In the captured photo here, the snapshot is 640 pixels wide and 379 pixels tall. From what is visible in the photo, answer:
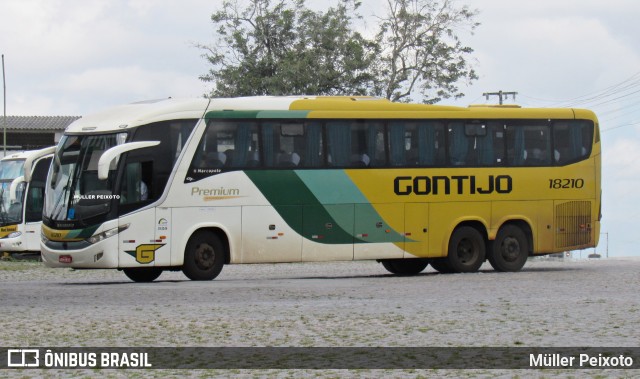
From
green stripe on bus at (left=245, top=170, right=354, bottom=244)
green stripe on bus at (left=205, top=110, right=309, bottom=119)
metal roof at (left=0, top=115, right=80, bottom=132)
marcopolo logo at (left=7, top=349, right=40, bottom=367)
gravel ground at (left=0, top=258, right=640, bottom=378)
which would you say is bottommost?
marcopolo logo at (left=7, top=349, right=40, bottom=367)

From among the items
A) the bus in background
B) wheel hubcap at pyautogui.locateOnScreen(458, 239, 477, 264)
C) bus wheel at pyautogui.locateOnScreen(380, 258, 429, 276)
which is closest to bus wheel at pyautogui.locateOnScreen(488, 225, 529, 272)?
wheel hubcap at pyautogui.locateOnScreen(458, 239, 477, 264)

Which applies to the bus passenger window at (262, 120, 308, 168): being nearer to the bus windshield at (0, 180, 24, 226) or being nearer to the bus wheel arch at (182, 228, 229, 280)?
the bus wheel arch at (182, 228, 229, 280)

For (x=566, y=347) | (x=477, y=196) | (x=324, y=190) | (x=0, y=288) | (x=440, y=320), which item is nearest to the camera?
(x=566, y=347)

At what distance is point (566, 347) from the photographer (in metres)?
12.7

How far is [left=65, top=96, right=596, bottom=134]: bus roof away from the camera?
82.3 ft

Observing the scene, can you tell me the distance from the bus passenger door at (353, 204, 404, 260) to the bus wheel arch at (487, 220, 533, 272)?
2590 mm

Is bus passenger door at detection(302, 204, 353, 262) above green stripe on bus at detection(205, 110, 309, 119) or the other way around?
the other way around

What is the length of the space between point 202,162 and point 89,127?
90.2 inches

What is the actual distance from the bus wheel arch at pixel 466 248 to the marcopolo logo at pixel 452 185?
32.0 inches

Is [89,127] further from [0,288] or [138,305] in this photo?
[138,305]

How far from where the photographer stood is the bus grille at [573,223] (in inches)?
1157

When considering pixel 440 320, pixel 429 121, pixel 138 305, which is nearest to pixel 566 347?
pixel 440 320

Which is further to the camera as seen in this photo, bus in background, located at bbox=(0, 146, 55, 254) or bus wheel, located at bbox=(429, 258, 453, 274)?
bus in background, located at bbox=(0, 146, 55, 254)

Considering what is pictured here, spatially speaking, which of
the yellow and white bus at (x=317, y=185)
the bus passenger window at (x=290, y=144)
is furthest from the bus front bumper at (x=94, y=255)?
the bus passenger window at (x=290, y=144)
